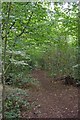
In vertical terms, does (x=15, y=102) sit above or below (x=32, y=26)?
below

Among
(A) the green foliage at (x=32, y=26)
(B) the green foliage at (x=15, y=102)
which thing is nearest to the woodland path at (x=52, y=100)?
(B) the green foliage at (x=15, y=102)

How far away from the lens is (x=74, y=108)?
178 cm

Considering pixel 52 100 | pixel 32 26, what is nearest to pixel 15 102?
pixel 52 100

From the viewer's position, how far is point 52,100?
180 cm

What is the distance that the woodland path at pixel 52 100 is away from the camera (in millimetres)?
1717

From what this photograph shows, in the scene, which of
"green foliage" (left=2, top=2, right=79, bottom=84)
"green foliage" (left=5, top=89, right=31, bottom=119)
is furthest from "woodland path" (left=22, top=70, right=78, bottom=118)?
"green foliage" (left=2, top=2, right=79, bottom=84)

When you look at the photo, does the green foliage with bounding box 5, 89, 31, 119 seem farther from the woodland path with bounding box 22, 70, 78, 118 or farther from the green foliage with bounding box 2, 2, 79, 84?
the green foliage with bounding box 2, 2, 79, 84

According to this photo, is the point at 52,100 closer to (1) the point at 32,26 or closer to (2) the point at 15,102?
(2) the point at 15,102

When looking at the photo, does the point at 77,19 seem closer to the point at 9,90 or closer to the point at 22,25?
the point at 22,25

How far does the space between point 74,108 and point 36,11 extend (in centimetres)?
72

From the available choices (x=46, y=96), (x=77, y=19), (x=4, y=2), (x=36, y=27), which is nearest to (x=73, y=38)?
(x=77, y=19)

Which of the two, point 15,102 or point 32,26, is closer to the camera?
point 32,26

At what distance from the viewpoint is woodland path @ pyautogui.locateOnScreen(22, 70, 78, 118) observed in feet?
5.63

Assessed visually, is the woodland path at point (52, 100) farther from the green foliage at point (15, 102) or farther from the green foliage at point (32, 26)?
the green foliage at point (32, 26)
